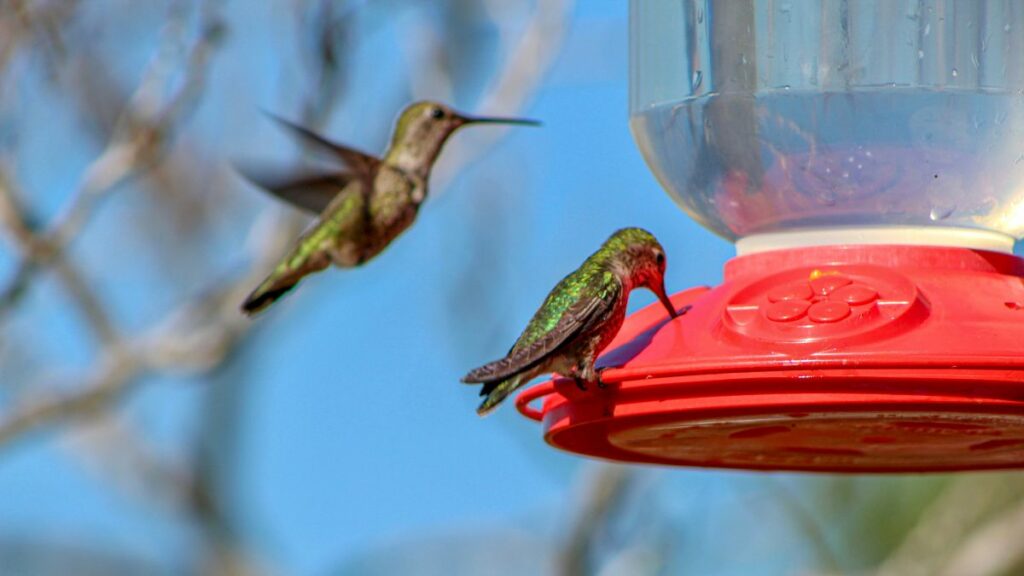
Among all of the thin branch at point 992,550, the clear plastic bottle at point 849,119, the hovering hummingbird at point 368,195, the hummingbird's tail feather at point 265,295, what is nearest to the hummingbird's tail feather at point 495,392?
the clear plastic bottle at point 849,119

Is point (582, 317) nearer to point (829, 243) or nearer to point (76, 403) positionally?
point (829, 243)

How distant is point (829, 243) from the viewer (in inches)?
171

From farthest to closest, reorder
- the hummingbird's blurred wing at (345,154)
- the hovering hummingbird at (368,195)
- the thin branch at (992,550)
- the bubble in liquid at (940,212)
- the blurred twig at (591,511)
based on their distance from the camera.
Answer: the thin branch at (992,550), the blurred twig at (591,511), the hovering hummingbird at (368,195), the hummingbird's blurred wing at (345,154), the bubble in liquid at (940,212)

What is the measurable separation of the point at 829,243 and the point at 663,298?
47cm

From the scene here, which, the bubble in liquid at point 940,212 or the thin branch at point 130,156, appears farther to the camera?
the thin branch at point 130,156

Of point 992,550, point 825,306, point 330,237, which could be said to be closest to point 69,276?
point 330,237

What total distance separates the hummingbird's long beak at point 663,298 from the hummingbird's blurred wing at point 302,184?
1.42 meters

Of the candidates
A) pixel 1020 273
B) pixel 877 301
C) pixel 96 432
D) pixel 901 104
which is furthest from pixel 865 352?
pixel 96 432

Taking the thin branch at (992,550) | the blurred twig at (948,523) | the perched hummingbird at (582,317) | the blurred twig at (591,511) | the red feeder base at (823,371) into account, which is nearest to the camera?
the red feeder base at (823,371)

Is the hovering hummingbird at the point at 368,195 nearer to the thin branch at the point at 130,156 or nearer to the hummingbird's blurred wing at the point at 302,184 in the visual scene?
the hummingbird's blurred wing at the point at 302,184

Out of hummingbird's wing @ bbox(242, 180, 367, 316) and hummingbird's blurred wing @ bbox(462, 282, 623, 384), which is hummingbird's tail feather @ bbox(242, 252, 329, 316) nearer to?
hummingbird's wing @ bbox(242, 180, 367, 316)

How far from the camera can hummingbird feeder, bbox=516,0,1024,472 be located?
352cm

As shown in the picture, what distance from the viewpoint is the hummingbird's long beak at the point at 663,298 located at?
13.6 feet

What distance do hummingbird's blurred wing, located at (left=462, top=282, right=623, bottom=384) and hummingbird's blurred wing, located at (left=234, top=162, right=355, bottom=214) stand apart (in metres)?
1.36
